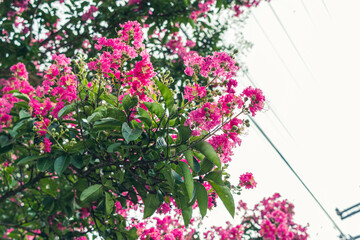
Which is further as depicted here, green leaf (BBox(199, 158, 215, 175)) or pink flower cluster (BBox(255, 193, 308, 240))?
pink flower cluster (BBox(255, 193, 308, 240))

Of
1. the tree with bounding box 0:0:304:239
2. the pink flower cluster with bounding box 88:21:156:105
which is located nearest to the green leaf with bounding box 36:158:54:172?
the tree with bounding box 0:0:304:239

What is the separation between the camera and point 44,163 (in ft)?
4.66

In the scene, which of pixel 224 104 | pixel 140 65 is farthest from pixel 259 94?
pixel 140 65

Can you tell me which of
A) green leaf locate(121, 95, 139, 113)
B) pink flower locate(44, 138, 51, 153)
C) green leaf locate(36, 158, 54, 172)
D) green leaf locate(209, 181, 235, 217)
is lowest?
green leaf locate(209, 181, 235, 217)

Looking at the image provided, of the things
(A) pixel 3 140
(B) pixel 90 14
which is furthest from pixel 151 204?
(B) pixel 90 14

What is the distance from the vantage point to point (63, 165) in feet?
4.42

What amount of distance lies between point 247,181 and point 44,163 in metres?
1.00

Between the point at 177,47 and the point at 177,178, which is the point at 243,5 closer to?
the point at 177,47

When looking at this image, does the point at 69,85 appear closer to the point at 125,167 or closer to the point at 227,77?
the point at 125,167

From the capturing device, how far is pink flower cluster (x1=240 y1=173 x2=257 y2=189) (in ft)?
5.10

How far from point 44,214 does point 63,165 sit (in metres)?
1.17

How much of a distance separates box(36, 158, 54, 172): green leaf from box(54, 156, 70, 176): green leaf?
9 cm

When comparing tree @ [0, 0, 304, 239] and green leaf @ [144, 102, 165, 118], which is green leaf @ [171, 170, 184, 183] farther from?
green leaf @ [144, 102, 165, 118]

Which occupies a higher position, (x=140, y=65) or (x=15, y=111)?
(x=15, y=111)
